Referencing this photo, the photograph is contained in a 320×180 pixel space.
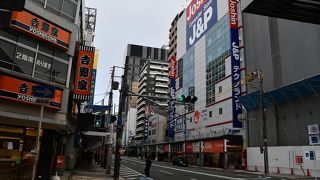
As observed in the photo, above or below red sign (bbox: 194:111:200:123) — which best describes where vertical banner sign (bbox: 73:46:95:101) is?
below

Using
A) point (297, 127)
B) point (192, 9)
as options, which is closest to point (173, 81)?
point (192, 9)

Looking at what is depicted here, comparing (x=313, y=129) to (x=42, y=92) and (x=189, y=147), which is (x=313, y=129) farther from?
(x=189, y=147)

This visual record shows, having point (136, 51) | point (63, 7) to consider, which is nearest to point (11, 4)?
point (63, 7)

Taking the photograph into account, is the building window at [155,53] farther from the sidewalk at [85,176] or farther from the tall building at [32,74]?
the tall building at [32,74]

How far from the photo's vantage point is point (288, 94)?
37188mm

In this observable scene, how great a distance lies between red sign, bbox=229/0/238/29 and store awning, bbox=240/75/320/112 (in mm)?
12979

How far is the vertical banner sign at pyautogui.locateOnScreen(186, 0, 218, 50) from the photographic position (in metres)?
61.5

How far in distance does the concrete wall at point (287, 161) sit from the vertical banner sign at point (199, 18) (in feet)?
94.8

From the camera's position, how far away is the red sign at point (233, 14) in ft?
167

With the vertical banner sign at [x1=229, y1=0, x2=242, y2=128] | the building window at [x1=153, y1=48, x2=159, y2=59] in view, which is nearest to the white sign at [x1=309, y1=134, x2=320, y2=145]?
the vertical banner sign at [x1=229, y1=0, x2=242, y2=128]

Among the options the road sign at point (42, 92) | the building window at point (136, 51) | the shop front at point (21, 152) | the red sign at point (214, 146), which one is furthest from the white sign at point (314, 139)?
the building window at point (136, 51)

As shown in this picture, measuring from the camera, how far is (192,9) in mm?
74312

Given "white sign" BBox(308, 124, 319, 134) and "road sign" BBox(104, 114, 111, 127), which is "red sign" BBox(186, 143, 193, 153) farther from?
"road sign" BBox(104, 114, 111, 127)

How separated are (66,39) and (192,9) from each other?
2424 inches
